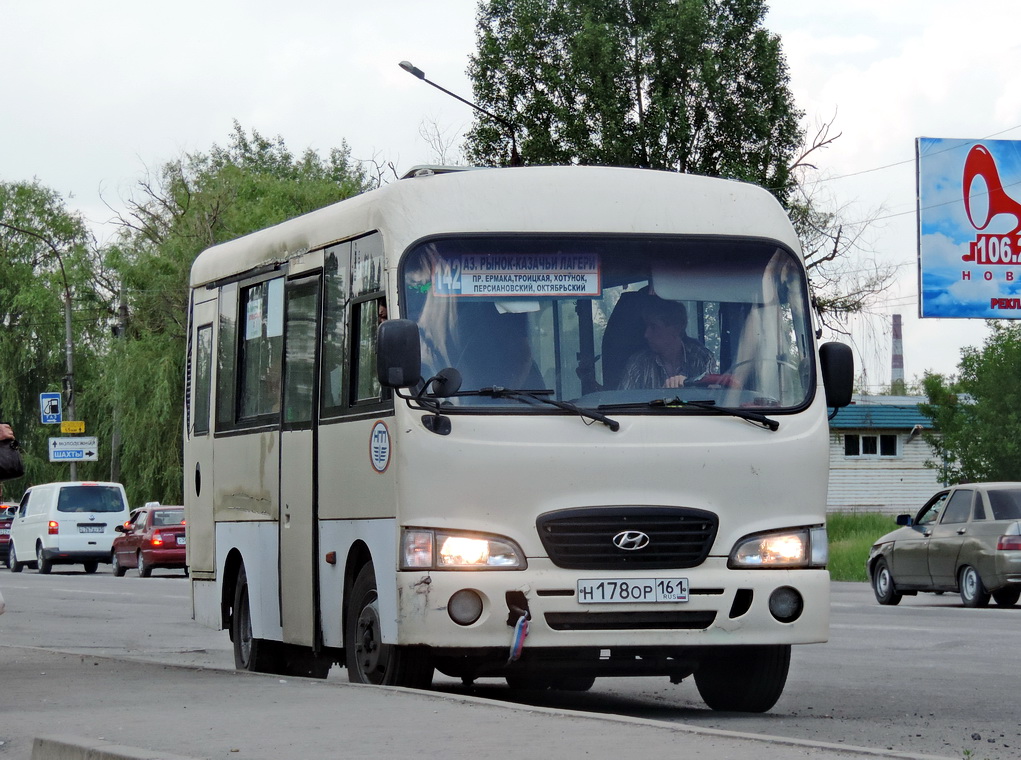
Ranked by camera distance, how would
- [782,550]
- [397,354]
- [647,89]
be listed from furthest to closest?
[647,89]
[782,550]
[397,354]

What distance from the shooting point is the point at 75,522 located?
42875 mm

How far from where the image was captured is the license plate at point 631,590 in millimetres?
9594

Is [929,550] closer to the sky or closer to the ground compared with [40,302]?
closer to the ground

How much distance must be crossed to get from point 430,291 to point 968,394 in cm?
6661

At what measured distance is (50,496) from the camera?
43062mm

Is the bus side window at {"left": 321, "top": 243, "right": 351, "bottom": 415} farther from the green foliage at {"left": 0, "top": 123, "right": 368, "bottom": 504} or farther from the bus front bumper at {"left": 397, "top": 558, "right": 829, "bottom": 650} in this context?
the green foliage at {"left": 0, "top": 123, "right": 368, "bottom": 504}

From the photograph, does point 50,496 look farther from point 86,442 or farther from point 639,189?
point 639,189

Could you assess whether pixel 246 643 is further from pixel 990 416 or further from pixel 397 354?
pixel 990 416

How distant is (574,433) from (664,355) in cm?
67

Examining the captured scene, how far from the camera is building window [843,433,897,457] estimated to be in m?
81.9

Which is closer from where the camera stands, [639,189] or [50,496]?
[639,189]

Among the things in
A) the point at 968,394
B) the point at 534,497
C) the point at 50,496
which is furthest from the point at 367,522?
the point at 968,394

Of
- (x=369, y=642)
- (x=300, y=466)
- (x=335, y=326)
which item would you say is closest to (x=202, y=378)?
(x=300, y=466)

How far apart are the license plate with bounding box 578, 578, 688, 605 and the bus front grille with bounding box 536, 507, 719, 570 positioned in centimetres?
7
